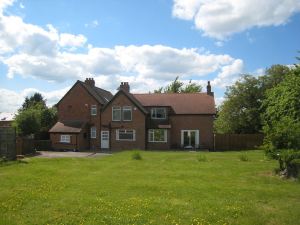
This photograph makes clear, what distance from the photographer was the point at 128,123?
4569 cm

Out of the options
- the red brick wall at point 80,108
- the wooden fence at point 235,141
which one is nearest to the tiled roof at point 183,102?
the wooden fence at point 235,141

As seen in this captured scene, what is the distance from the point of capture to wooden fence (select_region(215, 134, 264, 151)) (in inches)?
1753

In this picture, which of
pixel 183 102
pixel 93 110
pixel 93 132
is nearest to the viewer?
pixel 93 110

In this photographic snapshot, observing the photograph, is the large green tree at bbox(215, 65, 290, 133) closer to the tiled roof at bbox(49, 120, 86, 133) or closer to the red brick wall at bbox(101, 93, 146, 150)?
the red brick wall at bbox(101, 93, 146, 150)

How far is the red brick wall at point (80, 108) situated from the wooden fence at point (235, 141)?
14382mm

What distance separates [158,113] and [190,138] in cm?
485

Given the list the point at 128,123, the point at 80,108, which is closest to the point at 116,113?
the point at 128,123

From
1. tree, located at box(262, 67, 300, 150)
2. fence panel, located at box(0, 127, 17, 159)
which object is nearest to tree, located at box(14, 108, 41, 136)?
fence panel, located at box(0, 127, 17, 159)

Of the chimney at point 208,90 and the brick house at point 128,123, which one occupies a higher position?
the chimney at point 208,90

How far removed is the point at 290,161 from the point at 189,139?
2735cm

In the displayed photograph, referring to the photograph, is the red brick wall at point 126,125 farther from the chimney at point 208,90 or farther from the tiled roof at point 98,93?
the chimney at point 208,90

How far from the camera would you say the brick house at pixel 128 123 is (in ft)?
149

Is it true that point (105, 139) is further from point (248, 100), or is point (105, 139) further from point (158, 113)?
point (248, 100)

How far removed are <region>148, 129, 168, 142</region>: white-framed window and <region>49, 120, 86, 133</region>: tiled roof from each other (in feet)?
26.1
